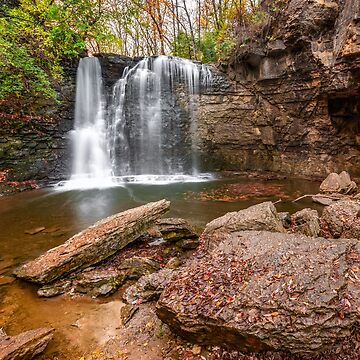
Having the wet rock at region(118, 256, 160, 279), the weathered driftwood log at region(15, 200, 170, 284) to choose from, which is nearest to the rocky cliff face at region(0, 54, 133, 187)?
the weathered driftwood log at region(15, 200, 170, 284)

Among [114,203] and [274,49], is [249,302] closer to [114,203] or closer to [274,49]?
[114,203]

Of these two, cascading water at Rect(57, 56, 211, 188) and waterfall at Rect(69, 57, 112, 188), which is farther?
cascading water at Rect(57, 56, 211, 188)

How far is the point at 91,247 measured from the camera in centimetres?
379

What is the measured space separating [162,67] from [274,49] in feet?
17.0

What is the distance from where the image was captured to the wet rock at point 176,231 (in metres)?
4.44

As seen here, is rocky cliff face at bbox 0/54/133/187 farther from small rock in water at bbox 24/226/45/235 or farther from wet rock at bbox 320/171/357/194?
wet rock at bbox 320/171/357/194

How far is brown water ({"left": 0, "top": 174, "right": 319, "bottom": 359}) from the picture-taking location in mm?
2619

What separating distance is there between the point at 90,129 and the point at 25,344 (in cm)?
1104

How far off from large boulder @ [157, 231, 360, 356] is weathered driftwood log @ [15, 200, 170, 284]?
184 centimetres

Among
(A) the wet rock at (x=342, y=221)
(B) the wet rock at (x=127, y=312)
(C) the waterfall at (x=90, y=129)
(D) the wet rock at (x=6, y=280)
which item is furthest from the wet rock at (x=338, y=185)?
(C) the waterfall at (x=90, y=129)

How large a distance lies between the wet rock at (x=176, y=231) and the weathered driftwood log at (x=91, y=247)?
27 cm

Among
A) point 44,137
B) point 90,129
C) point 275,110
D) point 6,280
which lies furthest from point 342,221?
point 90,129

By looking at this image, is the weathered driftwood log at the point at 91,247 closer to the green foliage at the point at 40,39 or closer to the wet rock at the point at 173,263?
the wet rock at the point at 173,263

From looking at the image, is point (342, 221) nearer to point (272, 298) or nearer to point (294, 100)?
point (272, 298)
